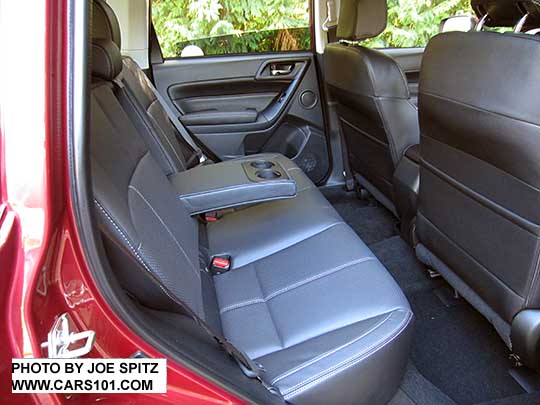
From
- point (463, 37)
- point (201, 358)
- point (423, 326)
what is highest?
point (463, 37)

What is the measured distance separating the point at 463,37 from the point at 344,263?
0.58m

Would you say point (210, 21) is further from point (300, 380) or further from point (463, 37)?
point (300, 380)

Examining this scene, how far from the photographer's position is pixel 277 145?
292cm

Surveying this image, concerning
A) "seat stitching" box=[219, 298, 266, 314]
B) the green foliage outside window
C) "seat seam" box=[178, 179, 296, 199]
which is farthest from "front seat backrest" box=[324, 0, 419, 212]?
"seat stitching" box=[219, 298, 266, 314]

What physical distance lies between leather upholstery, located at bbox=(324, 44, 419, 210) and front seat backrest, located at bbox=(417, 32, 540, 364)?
1.63 feet

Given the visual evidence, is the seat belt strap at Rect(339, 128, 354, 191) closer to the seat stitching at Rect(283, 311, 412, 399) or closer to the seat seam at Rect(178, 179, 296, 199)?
the seat seam at Rect(178, 179, 296, 199)

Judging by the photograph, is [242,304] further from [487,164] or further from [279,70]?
[279,70]

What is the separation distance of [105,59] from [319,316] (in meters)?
0.89

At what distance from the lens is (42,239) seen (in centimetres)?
69

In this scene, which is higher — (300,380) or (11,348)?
(11,348)

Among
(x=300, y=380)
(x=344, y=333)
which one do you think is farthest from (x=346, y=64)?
(x=300, y=380)

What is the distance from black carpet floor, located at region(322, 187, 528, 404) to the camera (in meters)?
1.50

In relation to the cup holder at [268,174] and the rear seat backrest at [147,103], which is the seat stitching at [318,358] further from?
the rear seat backrest at [147,103]

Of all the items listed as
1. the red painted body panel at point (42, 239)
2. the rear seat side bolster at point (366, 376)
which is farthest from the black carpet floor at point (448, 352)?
the red painted body panel at point (42, 239)
